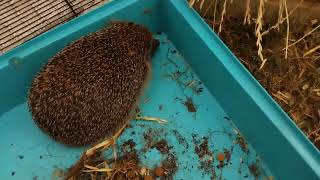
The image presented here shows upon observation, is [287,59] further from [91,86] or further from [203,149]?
[91,86]

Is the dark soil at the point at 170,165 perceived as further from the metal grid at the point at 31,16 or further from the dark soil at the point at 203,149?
the metal grid at the point at 31,16

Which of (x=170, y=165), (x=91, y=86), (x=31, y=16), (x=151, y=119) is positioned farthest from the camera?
(x=31, y=16)

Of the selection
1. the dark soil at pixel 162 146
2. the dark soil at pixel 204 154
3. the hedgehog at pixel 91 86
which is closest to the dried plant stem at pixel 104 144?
the hedgehog at pixel 91 86

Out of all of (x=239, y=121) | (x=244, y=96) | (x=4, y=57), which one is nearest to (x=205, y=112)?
(x=239, y=121)

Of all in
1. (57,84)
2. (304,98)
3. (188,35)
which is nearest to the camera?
(57,84)

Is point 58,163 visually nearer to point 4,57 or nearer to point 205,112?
point 4,57

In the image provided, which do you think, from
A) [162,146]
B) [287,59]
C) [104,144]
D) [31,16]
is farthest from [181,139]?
[31,16]

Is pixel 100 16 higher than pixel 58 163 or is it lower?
higher
